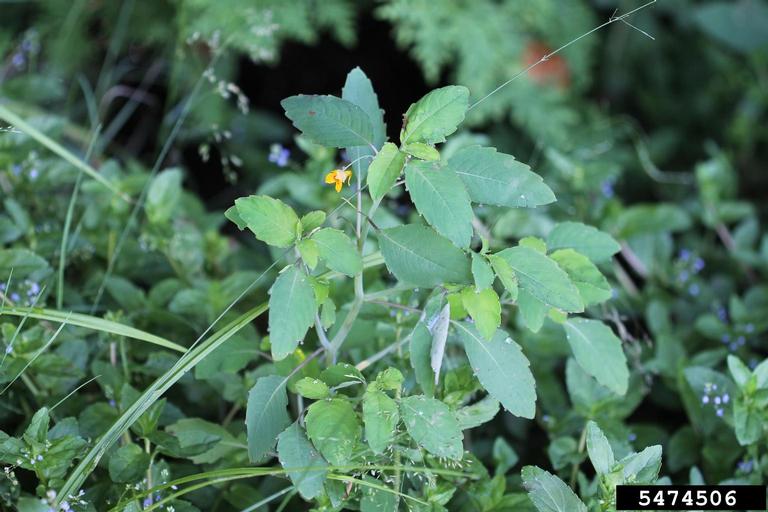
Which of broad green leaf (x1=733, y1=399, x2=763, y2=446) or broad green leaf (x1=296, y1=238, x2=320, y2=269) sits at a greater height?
broad green leaf (x1=296, y1=238, x2=320, y2=269)

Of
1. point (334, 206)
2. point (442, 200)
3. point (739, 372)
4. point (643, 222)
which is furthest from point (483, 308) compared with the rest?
point (643, 222)

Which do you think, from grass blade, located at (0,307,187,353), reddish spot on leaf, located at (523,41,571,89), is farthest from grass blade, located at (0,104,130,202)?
reddish spot on leaf, located at (523,41,571,89)

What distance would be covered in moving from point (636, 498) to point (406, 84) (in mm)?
1917

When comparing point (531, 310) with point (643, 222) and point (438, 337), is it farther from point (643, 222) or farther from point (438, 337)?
point (643, 222)

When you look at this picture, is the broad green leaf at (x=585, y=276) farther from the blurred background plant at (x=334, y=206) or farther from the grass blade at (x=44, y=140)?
the grass blade at (x=44, y=140)

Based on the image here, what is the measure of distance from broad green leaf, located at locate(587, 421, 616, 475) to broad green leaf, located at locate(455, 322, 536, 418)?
14 centimetres

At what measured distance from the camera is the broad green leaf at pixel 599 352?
4.02 ft

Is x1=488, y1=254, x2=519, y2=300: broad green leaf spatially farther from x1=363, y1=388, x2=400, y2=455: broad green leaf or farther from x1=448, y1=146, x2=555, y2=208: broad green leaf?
x1=363, y1=388, x2=400, y2=455: broad green leaf

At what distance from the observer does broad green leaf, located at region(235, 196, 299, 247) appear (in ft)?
3.39

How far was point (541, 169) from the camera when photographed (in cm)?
234

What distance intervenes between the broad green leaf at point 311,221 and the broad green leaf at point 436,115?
0.15 meters

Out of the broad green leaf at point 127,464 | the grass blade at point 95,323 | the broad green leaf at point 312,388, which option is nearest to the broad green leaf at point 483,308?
the broad green leaf at point 312,388

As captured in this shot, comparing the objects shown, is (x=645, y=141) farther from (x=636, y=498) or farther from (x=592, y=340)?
(x=636, y=498)

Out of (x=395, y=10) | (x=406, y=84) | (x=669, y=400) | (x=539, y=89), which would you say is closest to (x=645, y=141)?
(x=539, y=89)
